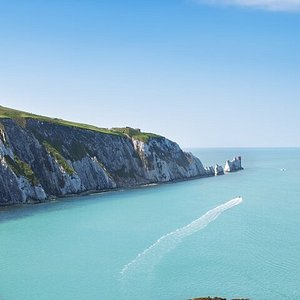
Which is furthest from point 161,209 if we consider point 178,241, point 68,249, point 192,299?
point 192,299

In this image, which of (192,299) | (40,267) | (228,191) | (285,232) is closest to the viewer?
(192,299)

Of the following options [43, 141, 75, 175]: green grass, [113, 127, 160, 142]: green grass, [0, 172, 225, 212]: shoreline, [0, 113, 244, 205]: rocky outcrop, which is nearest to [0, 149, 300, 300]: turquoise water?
[0, 172, 225, 212]: shoreline

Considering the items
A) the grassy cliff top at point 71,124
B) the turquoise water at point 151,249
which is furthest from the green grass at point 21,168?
the grassy cliff top at point 71,124

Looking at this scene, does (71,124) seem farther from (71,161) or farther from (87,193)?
(87,193)

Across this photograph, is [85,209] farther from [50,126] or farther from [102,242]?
[50,126]

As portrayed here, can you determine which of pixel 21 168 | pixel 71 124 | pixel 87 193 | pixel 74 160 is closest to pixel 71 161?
pixel 74 160

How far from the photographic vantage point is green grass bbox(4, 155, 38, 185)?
120375mm

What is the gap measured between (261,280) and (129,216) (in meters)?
49.6

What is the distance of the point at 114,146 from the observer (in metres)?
169

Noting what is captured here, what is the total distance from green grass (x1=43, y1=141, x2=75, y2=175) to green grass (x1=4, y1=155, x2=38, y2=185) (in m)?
11.7

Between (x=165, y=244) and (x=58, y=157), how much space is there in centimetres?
7276

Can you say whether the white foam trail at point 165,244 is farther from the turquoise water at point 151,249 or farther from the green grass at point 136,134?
the green grass at point 136,134

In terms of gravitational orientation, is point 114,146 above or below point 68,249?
above

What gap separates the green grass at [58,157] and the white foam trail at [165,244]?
50.9 m
